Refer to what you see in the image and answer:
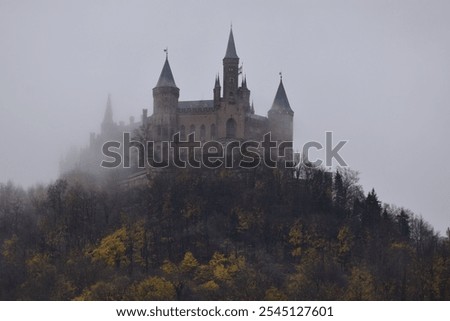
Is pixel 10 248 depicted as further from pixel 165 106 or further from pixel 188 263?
pixel 165 106

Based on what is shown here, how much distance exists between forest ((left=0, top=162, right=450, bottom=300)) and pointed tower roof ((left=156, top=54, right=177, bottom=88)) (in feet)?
33.7

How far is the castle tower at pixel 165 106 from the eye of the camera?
10412 cm

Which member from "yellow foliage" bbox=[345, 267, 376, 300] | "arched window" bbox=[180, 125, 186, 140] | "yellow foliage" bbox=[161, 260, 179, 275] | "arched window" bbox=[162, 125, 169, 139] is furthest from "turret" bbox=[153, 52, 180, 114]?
"yellow foliage" bbox=[345, 267, 376, 300]

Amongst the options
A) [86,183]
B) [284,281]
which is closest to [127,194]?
[86,183]

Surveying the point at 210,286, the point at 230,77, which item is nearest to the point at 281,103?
the point at 230,77

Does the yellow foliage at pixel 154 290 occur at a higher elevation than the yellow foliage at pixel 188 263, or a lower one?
lower

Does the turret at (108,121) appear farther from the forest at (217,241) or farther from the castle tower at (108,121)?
the forest at (217,241)

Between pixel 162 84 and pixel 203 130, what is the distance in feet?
17.0

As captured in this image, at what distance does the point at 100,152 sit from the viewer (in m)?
110

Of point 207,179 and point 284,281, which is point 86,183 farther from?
point 284,281

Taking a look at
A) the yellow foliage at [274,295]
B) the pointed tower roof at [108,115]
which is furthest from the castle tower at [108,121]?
the yellow foliage at [274,295]

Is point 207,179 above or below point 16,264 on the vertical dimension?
above
